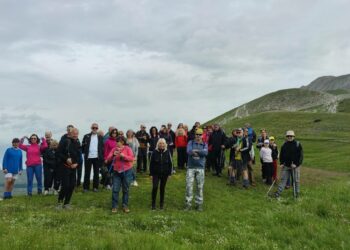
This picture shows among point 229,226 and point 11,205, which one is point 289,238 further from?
point 11,205

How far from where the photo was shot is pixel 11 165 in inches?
717

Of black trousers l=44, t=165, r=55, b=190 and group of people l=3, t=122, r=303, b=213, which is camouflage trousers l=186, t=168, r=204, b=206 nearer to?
group of people l=3, t=122, r=303, b=213

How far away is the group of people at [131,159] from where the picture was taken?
47.8 ft

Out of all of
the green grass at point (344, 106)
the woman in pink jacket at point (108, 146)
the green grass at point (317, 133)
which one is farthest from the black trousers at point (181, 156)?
the green grass at point (344, 106)

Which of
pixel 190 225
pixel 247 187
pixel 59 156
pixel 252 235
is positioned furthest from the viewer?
pixel 247 187

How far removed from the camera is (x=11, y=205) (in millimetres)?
14945

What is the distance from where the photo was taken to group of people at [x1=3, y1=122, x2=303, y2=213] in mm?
14577

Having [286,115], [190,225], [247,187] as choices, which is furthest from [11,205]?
Answer: [286,115]

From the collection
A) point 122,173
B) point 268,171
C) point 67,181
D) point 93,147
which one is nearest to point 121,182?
point 122,173

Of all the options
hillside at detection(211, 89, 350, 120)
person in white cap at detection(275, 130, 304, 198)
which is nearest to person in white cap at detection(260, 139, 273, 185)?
person in white cap at detection(275, 130, 304, 198)

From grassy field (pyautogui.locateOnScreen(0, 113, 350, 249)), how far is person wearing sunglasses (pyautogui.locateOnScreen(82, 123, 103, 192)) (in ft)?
3.01

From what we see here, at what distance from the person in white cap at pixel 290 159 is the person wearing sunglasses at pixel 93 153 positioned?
873 centimetres

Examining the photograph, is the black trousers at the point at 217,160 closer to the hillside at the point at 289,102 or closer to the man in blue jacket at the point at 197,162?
the man in blue jacket at the point at 197,162

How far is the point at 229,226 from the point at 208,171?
499 inches
